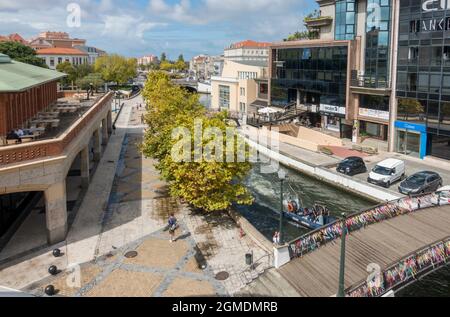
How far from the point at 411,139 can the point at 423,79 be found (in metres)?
6.66

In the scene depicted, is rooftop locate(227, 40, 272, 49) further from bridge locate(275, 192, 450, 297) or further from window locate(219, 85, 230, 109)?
bridge locate(275, 192, 450, 297)

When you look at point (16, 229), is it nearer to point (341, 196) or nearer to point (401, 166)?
point (341, 196)

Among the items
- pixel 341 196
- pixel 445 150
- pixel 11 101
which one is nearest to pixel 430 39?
pixel 445 150

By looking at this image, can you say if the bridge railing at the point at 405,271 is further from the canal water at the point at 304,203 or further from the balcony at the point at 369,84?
the balcony at the point at 369,84

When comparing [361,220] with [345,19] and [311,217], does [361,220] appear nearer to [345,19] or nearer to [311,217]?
[311,217]

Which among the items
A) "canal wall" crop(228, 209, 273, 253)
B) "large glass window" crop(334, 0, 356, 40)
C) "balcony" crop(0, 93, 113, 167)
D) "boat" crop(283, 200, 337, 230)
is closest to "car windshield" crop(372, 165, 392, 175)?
"boat" crop(283, 200, 337, 230)

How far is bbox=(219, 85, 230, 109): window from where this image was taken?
276ft

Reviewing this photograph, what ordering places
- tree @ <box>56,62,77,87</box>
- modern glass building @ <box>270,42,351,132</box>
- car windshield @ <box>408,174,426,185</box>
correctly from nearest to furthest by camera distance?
car windshield @ <box>408,174,426,185</box> < modern glass building @ <box>270,42,351,132</box> < tree @ <box>56,62,77,87</box>

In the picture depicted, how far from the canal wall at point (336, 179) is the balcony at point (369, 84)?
12.6m

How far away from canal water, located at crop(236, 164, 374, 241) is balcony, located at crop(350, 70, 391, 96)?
551 inches

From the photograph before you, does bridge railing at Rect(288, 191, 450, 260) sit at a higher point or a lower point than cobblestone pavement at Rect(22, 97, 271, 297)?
higher

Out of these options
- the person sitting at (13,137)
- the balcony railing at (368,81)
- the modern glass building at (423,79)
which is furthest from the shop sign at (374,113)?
the person sitting at (13,137)

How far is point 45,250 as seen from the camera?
73.7 feet

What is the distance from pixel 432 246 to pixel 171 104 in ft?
93.3
